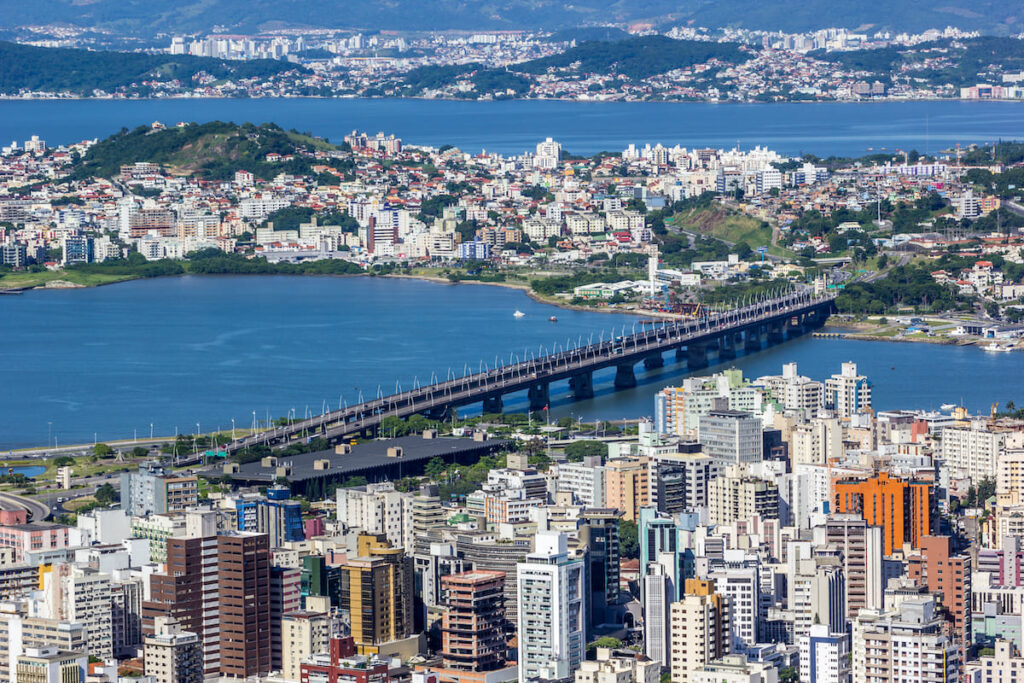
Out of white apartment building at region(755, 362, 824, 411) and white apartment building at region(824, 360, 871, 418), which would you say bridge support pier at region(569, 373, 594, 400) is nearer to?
white apartment building at region(755, 362, 824, 411)

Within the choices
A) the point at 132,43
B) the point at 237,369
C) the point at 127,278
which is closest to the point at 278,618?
the point at 237,369

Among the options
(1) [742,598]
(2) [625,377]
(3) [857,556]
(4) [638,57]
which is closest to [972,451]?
(3) [857,556]

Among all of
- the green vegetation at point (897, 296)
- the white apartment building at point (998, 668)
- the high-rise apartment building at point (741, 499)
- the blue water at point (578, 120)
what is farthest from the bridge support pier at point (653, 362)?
the blue water at point (578, 120)

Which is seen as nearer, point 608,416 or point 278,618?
point 278,618

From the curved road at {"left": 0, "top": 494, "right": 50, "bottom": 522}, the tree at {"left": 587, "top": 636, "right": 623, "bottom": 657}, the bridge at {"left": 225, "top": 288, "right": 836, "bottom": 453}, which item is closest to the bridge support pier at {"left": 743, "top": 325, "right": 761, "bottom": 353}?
the bridge at {"left": 225, "top": 288, "right": 836, "bottom": 453}

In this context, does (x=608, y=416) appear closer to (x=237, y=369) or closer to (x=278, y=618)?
(x=237, y=369)

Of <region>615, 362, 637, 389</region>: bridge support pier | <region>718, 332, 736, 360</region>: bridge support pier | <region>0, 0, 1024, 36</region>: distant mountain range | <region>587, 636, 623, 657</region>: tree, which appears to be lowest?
<region>718, 332, 736, 360</region>: bridge support pier
